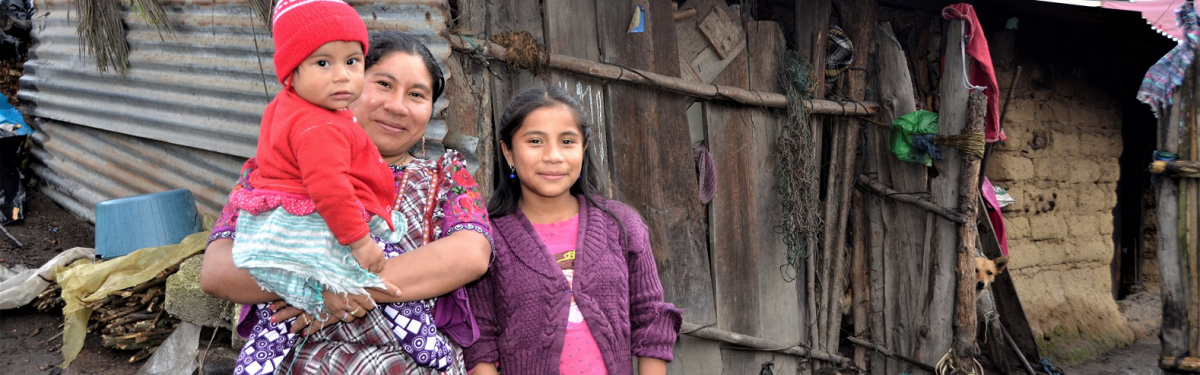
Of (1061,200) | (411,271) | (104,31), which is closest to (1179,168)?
(1061,200)

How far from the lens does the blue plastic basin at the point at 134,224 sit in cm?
364

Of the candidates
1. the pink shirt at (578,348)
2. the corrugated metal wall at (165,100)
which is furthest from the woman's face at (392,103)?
the corrugated metal wall at (165,100)

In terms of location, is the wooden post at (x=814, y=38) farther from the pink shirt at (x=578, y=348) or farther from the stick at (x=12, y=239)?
the stick at (x=12, y=239)

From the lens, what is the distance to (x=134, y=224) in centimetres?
365

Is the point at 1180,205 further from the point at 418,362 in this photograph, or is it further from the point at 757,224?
the point at 418,362

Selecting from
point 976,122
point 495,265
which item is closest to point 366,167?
point 495,265

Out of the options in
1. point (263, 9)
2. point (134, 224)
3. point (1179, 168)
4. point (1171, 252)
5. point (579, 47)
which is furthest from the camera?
point (1171, 252)

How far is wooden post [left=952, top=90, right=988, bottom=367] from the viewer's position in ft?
14.6

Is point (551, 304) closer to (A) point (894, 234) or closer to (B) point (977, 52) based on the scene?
(B) point (977, 52)

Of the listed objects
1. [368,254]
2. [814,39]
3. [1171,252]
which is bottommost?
[1171,252]

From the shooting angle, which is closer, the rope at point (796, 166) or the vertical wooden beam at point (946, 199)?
the rope at point (796, 166)

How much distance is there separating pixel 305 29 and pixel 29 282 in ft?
11.0

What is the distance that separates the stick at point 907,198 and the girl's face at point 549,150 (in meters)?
3.26

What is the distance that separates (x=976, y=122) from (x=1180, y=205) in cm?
110
